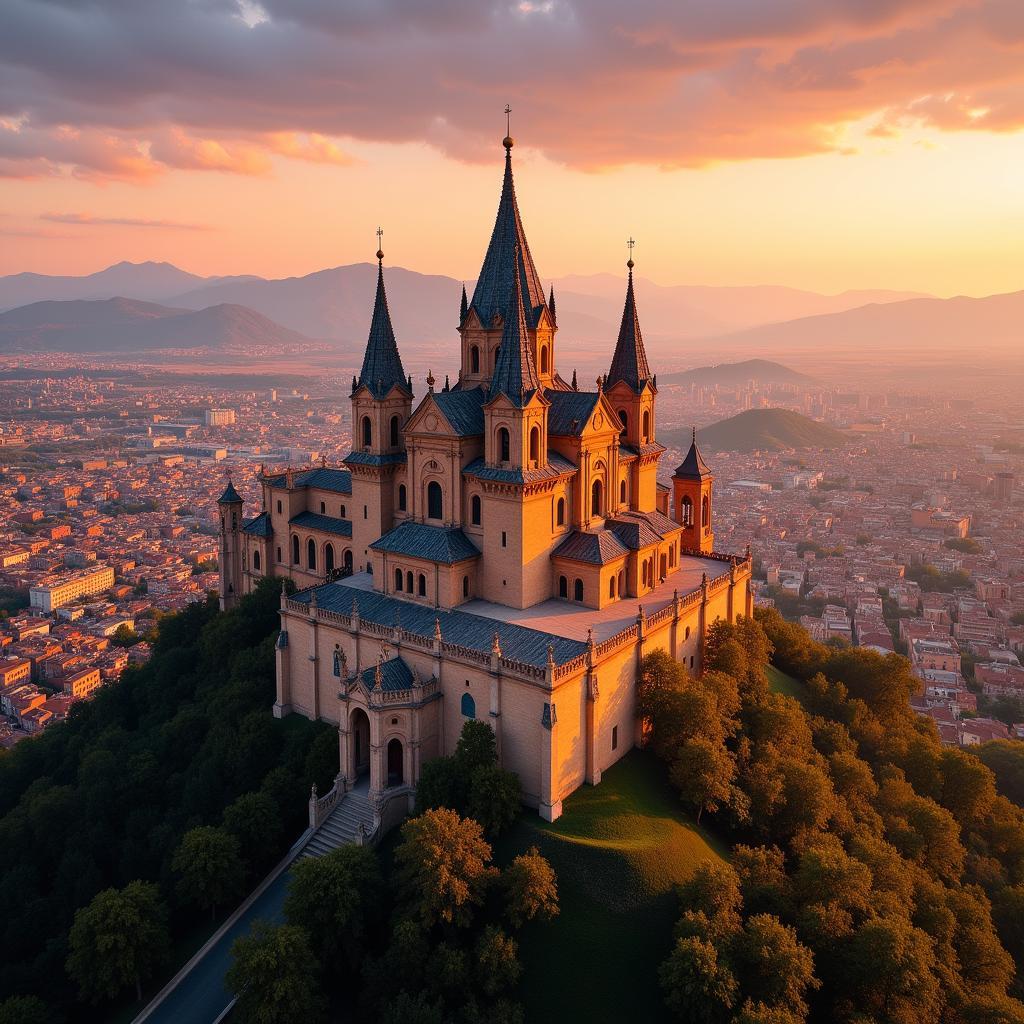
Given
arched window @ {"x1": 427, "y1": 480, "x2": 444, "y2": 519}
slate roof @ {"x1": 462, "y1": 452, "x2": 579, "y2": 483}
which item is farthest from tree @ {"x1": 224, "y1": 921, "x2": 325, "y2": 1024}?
slate roof @ {"x1": 462, "y1": 452, "x2": 579, "y2": 483}

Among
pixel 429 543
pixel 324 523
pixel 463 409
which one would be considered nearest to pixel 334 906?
pixel 429 543

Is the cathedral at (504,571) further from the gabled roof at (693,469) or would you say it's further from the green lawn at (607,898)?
the green lawn at (607,898)

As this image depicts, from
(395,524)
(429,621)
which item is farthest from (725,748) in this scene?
(395,524)

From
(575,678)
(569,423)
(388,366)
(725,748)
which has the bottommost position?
(725,748)

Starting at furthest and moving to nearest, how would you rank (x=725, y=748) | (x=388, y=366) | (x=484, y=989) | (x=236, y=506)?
(x=236, y=506)
(x=388, y=366)
(x=725, y=748)
(x=484, y=989)

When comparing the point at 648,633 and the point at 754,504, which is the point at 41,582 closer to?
the point at 648,633

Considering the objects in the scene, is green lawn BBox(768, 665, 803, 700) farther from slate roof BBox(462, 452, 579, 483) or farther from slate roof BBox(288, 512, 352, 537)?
slate roof BBox(288, 512, 352, 537)
